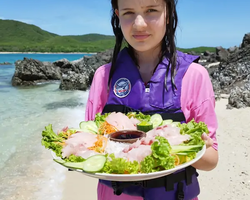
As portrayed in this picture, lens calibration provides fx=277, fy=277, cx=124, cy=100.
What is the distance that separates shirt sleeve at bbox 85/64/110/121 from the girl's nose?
0.59m

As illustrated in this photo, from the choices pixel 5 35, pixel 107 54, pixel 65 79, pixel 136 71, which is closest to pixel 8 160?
pixel 136 71

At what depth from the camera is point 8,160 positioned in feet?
23.7

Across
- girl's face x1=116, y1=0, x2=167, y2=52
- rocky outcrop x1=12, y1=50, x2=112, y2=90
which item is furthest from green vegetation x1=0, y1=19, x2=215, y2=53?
girl's face x1=116, y1=0, x2=167, y2=52

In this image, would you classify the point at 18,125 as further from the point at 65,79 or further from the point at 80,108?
the point at 65,79

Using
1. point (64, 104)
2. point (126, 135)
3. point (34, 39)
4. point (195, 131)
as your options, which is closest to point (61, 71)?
point (64, 104)

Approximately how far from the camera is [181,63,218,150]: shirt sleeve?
1927mm

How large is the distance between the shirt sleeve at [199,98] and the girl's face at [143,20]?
38cm

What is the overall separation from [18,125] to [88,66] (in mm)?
11824

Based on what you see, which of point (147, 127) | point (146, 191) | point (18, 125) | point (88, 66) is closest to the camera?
point (147, 127)

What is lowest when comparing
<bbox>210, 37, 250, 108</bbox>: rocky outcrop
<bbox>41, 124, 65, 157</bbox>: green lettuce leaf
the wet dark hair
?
<bbox>210, 37, 250, 108</bbox>: rocky outcrop

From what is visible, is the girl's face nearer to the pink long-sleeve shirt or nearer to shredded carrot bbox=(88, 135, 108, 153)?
the pink long-sleeve shirt

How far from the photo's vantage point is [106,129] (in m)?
1.76

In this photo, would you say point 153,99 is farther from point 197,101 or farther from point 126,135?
point 126,135

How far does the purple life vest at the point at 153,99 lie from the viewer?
6.11ft
